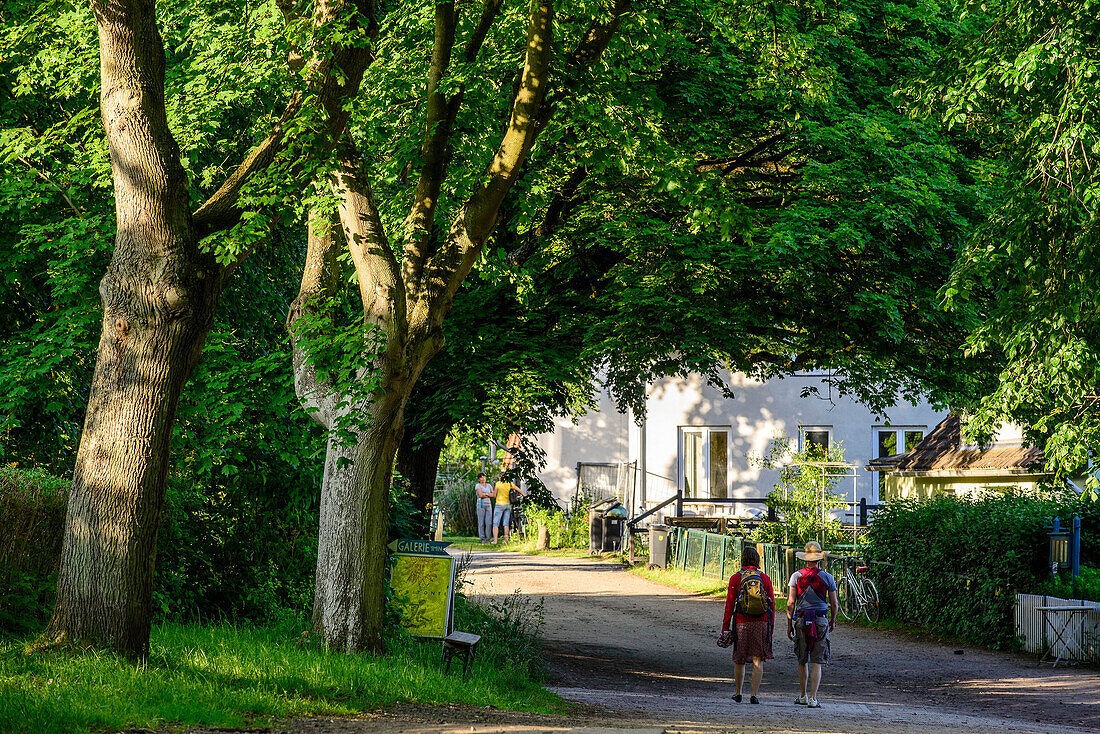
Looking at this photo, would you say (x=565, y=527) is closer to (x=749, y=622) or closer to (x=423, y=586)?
(x=749, y=622)

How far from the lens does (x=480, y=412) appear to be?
44.5 ft

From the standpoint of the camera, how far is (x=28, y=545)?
9062 millimetres

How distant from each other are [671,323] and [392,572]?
443cm

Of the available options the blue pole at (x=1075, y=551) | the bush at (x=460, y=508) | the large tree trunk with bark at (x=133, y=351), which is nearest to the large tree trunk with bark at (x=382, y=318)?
the large tree trunk with bark at (x=133, y=351)

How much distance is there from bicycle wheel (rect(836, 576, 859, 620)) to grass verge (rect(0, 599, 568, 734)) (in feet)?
36.8

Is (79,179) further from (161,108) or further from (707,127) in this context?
(707,127)

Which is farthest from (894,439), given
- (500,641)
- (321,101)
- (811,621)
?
(321,101)

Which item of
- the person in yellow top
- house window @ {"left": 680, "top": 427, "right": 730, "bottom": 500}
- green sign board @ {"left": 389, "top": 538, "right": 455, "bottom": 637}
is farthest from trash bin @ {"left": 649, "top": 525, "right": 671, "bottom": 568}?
green sign board @ {"left": 389, "top": 538, "right": 455, "bottom": 637}

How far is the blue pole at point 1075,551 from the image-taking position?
16453 millimetres

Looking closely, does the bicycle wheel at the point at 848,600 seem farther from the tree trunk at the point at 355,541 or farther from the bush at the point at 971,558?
the tree trunk at the point at 355,541

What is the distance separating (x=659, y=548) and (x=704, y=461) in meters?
7.09

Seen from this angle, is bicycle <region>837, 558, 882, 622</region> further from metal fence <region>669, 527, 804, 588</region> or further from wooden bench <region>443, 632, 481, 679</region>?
wooden bench <region>443, 632, 481, 679</region>

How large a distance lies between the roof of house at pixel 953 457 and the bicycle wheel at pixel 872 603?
3.73m

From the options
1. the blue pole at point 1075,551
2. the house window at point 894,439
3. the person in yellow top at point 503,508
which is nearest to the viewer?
the blue pole at point 1075,551
